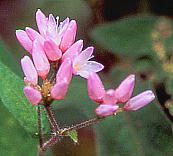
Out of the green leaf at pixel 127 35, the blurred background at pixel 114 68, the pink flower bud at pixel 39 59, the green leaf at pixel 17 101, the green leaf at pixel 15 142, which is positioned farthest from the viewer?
the green leaf at pixel 127 35

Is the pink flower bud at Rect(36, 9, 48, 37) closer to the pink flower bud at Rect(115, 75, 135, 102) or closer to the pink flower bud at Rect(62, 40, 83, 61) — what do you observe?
the pink flower bud at Rect(62, 40, 83, 61)

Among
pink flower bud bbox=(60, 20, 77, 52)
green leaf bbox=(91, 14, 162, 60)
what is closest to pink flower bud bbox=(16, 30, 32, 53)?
pink flower bud bbox=(60, 20, 77, 52)

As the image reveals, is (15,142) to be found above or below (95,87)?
below

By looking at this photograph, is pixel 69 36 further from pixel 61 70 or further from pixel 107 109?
pixel 107 109

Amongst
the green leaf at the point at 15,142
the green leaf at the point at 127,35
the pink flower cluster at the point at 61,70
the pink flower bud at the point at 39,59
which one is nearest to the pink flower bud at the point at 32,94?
the pink flower cluster at the point at 61,70

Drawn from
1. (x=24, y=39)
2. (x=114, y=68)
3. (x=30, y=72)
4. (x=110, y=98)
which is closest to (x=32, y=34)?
(x=24, y=39)

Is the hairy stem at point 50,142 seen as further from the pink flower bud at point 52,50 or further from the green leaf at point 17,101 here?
the pink flower bud at point 52,50
